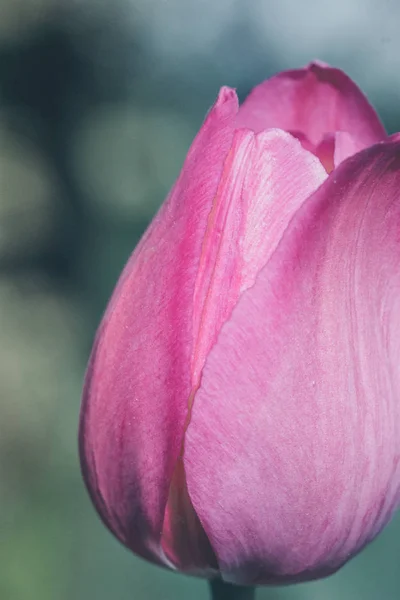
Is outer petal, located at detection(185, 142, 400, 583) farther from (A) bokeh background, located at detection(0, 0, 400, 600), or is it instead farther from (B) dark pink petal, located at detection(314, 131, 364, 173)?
(A) bokeh background, located at detection(0, 0, 400, 600)

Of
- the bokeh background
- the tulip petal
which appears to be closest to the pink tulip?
the tulip petal

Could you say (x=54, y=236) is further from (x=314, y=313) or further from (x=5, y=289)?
(x=314, y=313)

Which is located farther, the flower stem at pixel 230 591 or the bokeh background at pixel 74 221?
the bokeh background at pixel 74 221

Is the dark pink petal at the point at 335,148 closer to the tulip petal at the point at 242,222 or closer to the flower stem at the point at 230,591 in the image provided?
the tulip petal at the point at 242,222

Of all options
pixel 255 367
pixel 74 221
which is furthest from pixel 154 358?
pixel 74 221

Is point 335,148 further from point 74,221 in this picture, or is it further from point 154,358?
point 74,221

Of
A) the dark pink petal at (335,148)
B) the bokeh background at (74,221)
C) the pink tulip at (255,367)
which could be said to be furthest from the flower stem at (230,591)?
the bokeh background at (74,221)
